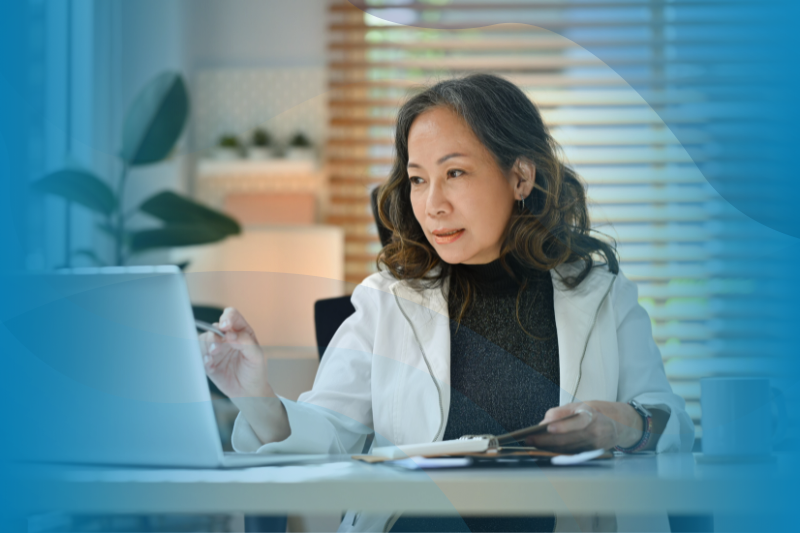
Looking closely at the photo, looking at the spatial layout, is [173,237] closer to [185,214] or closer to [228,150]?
[185,214]

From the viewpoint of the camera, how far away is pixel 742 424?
58 centimetres

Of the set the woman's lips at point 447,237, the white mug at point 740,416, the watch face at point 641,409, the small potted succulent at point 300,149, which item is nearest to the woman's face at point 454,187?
the woman's lips at point 447,237

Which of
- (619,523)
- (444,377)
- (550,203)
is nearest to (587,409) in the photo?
(619,523)

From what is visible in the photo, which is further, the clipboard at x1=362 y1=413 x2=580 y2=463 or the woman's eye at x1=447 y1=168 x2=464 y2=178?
the woman's eye at x1=447 y1=168 x2=464 y2=178

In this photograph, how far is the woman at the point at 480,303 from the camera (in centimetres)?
89

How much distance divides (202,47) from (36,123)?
3.42 feet

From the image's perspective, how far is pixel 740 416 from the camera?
0.59 m

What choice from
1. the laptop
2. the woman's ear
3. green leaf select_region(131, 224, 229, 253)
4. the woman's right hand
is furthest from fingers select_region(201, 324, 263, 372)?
green leaf select_region(131, 224, 229, 253)

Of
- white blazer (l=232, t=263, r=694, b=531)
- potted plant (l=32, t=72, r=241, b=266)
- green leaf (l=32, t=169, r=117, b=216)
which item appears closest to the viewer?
white blazer (l=232, t=263, r=694, b=531)

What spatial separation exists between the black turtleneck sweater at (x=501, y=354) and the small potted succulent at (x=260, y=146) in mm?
1967

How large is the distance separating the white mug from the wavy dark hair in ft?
1.25

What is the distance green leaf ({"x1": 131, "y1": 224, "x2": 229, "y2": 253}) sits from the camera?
6.93ft

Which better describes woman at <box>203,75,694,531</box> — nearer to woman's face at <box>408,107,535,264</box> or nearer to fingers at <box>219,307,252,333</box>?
woman's face at <box>408,107,535,264</box>

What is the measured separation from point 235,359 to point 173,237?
1.58m
